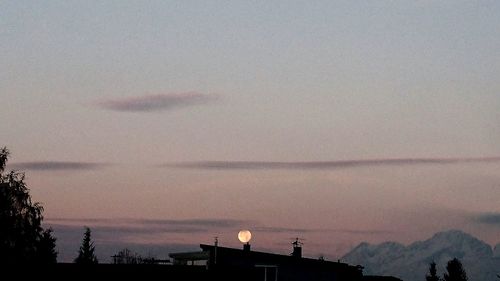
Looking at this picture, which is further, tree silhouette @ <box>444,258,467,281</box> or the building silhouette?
tree silhouette @ <box>444,258,467,281</box>

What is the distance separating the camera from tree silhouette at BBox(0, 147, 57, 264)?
226ft

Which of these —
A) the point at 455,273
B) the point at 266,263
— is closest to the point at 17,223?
the point at 266,263

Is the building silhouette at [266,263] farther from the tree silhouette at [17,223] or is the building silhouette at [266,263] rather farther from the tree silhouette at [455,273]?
the tree silhouette at [455,273]

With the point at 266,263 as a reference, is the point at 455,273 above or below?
above

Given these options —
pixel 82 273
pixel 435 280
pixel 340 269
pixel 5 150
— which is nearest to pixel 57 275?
pixel 82 273

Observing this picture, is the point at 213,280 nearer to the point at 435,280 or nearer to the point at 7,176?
the point at 7,176

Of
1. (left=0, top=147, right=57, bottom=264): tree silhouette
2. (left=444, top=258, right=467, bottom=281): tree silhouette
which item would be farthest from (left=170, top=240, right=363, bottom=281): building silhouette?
(left=444, top=258, right=467, bottom=281): tree silhouette

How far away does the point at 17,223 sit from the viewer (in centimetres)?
7019

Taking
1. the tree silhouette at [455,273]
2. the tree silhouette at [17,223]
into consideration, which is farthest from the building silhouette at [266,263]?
the tree silhouette at [455,273]

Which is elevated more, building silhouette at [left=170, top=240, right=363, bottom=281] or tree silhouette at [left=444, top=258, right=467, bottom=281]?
tree silhouette at [left=444, top=258, right=467, bottom=281]

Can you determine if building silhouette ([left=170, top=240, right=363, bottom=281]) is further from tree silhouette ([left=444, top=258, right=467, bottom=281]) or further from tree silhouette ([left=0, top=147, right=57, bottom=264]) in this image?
tree silhouette ([left=444, top=258, right=467, bottom=281])

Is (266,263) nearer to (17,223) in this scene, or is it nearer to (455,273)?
(17,223)

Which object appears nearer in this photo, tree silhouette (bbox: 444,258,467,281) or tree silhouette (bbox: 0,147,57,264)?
tree silhouette (bbox: 0,147,57,264)

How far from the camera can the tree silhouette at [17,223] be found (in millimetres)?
69000
